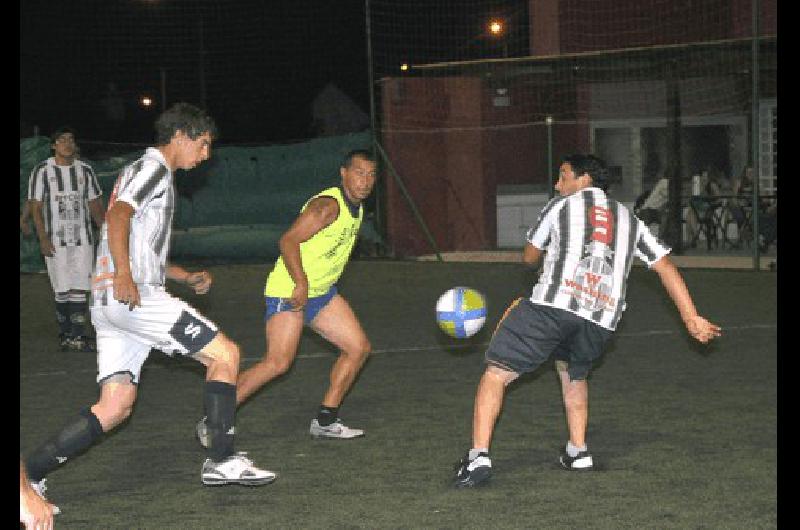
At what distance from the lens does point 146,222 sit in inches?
271

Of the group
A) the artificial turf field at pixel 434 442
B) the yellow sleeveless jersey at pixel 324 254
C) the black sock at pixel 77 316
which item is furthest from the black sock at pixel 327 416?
the black sock at pixel 77 316

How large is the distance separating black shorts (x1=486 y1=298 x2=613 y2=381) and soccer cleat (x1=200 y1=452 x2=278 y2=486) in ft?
4.47

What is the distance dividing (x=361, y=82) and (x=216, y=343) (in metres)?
58.0

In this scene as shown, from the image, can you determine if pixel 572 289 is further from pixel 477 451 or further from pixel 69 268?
pixel 69 268

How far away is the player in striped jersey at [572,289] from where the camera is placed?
7.26m

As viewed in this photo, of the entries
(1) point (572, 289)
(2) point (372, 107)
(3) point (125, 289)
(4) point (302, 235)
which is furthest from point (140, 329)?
(2) point (372, 107)

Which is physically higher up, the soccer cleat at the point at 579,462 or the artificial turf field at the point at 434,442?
the soccer cleat at the point at 579,462

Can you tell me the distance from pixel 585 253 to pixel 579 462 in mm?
1214

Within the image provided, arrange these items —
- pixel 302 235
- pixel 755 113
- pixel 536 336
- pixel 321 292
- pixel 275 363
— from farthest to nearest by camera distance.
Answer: pixel 755 113
pixel 321 292
pixel 275 363
pixel 302 235
pixel 536 336

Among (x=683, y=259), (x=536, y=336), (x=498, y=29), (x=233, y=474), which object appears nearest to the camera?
(x=233, y=474)

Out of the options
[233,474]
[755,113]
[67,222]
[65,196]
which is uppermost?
[755,113]

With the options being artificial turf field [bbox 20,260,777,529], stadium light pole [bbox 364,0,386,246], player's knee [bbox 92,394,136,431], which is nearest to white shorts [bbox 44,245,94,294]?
artificial turf field [bbox 20,260,777,529]

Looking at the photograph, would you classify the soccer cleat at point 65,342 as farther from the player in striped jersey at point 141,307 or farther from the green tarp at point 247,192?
the green tarp at point 247,192
